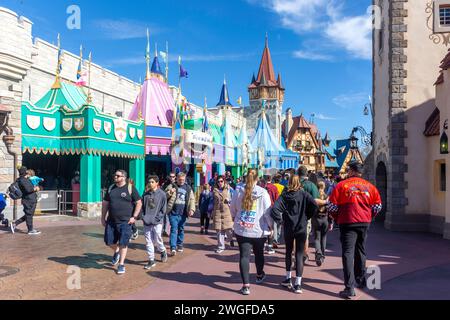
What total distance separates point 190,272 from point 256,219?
1857mm

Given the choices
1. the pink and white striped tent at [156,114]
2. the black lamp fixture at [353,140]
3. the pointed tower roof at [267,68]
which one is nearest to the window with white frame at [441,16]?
the black lamp fixture at [353,140]

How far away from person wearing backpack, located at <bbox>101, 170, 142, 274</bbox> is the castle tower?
149 feet

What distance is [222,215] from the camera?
842 cm

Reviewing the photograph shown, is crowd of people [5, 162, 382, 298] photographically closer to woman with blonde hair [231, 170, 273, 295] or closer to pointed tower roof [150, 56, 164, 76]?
woman with blonde hair [231, 170, 273, 295]

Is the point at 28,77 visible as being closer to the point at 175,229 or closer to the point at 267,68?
the point at 175,229

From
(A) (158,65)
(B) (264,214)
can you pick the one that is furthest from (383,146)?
(A) (158,65)

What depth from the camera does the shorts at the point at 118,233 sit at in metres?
6.13

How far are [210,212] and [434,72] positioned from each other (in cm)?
861

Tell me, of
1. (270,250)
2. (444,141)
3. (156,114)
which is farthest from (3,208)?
(444,141)

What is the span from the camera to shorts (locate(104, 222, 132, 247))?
6129 mm

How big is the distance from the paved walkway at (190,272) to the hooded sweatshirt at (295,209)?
0.91m

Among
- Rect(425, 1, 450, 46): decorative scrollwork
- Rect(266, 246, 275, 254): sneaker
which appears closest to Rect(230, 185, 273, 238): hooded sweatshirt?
Rect(266, 246, 275, 254): sneaker

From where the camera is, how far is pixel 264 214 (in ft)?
17.2

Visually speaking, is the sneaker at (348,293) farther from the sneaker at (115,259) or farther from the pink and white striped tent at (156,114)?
the pink and white striped tent at (156,114)
